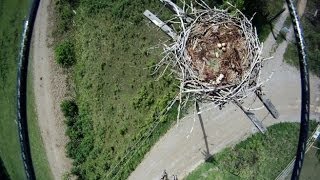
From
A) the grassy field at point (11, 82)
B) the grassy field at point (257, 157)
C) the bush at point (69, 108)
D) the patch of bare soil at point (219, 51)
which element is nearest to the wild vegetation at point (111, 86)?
the bush at point (69, 108)

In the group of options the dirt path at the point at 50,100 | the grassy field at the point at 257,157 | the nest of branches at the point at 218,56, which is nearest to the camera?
the nest of branches at the point at 218,56

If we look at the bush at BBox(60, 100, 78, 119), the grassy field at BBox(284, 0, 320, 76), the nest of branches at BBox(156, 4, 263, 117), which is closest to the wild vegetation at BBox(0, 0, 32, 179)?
the bush at BBox(60, 100, 78, 119)

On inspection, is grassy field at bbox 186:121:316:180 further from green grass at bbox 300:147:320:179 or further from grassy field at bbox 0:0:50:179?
grassy field at bbox 0:0:50:179

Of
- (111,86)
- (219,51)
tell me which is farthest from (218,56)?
(111,86)

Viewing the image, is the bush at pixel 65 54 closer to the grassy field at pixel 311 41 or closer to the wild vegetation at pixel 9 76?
the wild vegetation at pixel 9 76

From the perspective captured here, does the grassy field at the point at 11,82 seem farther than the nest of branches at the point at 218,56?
Yes
